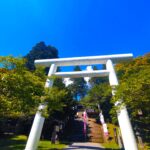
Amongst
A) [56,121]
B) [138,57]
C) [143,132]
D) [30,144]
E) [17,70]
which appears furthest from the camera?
[138,57]

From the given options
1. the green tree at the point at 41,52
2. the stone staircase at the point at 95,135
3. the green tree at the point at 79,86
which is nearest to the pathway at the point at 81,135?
the stone staircase at the point at 95,135

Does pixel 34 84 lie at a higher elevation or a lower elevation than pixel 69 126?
lower

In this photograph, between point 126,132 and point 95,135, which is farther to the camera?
point 95,135

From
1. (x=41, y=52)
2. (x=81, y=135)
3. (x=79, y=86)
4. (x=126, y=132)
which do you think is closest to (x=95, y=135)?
(x=81, y=135)

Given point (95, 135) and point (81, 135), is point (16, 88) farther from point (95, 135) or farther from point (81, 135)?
point (95, 135)

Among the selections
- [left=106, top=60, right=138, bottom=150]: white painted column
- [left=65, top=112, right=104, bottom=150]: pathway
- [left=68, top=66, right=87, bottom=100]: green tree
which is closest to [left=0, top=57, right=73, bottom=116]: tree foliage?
[left=106, top=60, right=138, bottom=150]: white painted column

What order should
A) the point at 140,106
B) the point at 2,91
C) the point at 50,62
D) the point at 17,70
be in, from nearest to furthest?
the point at 2,91 < the point at 17,70 < the point at 140,106 < the point at 50,62

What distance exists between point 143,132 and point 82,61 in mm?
6453

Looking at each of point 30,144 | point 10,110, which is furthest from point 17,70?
point 30,144

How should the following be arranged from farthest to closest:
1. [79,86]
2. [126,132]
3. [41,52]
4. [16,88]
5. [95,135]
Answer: [79,86] < [41,52] < [95,135] < [126,132] < [16,88]

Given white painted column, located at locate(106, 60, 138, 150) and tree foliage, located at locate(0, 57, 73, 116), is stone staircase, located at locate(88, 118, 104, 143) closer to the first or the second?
white painted column, located at locate(106, 60, 138, 150)

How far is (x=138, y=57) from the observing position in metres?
27.2

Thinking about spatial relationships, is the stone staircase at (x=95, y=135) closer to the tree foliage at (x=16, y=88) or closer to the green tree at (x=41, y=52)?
the tree foliage at (x=16, y=88)

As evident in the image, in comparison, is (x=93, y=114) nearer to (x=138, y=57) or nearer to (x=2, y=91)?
(x=138, y=57)
